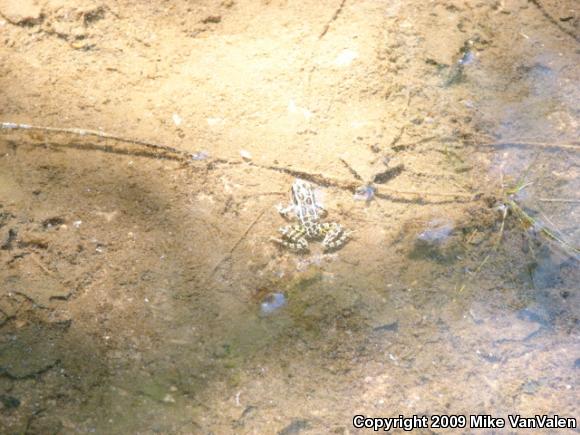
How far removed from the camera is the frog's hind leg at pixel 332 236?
3055 millimetres

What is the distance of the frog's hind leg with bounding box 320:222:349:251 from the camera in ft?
10.0

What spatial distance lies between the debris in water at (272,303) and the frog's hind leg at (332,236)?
47cm

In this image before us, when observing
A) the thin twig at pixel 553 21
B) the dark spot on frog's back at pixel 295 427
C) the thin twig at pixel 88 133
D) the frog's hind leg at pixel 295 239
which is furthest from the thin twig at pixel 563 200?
the thin twig at pixel 88 133

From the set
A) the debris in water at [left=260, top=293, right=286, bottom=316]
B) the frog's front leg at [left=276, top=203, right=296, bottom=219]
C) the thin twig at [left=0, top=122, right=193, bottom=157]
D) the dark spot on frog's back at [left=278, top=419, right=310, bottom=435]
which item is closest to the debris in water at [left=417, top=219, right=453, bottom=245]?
the frog's front leg at [left=276, top=203, right=296, bottom=219]

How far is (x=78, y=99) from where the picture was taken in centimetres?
335

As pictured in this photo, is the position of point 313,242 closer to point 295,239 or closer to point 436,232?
point 295,239

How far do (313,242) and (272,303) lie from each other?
53cm

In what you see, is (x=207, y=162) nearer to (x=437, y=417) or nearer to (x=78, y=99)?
(x=78, y=99)

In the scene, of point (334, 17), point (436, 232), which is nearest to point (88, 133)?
point (334, 17)

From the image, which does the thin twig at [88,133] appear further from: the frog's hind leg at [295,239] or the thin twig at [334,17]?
the thin twig at [334,17]

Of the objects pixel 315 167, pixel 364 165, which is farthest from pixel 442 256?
pixel 315 167

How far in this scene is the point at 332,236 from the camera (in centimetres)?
307

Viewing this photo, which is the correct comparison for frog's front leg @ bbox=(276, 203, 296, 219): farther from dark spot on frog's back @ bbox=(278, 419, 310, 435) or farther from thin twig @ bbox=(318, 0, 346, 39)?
thin twig @ bbox=(318, 0, 346, 39)

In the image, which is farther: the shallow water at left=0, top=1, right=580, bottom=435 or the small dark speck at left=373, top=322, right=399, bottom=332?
the small dark speck at left=373, top=322, right=399, bottom=332
